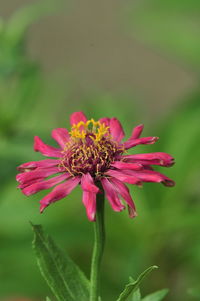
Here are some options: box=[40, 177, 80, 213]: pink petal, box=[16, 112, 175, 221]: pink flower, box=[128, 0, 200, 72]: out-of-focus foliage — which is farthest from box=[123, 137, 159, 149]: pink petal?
box=[128, 0, 200, 72]: out-of-focus foliage

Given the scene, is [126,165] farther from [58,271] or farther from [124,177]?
[58,271]

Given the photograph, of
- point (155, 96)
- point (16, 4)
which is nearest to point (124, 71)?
point (155, 96)

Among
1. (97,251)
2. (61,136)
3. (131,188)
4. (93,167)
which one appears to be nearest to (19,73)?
(131,188)

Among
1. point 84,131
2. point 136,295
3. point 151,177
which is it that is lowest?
point 136,295

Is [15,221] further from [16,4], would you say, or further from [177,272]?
[16,4]

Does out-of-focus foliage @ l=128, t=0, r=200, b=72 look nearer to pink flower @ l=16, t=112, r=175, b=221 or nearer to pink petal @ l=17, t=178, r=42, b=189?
pink flower @ l=16, t=112, r=175, b=221
